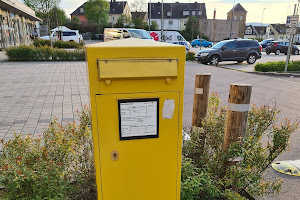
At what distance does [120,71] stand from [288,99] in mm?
8441

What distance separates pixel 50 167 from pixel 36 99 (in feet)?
20.1

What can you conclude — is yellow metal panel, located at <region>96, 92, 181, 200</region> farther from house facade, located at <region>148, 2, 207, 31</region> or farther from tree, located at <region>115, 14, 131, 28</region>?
house facade, located at <region>148, 2, 207, 31</region>

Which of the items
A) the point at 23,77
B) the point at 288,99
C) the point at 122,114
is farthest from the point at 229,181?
the point at 23,77

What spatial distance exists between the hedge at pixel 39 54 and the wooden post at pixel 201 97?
16.8 m

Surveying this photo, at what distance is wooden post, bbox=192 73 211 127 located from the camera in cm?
325

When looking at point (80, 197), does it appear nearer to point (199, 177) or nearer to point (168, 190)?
point (168, 190)

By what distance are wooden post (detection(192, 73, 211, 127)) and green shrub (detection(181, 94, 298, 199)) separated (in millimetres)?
105

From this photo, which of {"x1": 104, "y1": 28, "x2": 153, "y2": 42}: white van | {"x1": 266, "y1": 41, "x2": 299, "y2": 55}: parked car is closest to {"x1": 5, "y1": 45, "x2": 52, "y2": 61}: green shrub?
{"x1": 104, "y1": 28, "x2": 153, "y2": 42}: white van

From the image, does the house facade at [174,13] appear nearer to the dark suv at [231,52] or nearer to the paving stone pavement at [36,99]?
the dark suv at [231,52]

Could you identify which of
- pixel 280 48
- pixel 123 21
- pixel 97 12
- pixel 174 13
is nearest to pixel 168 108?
pixel 280 48

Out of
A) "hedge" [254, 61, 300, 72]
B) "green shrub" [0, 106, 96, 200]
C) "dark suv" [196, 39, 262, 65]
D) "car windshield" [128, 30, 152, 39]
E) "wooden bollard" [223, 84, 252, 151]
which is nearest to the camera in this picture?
"green shrub" [0, 106, 96, 200]

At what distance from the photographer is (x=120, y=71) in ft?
6.07

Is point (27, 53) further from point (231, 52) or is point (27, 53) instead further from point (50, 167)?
point (50, 167)

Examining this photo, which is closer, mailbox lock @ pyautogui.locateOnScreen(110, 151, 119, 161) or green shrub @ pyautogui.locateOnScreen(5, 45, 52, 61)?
mailbox lock @ pyautogui.locateOnScreen(110, 151, 119, 161)
